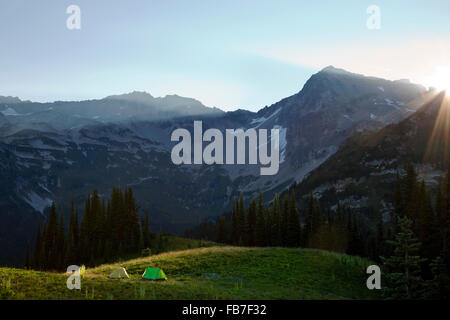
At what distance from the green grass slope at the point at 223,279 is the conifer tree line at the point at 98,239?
53.1 m

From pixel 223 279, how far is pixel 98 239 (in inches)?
2977

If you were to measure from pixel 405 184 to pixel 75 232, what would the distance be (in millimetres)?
87089

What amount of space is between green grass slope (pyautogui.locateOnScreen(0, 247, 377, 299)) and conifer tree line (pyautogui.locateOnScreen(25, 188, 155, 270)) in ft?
174

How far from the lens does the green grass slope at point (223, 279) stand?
90.2ft

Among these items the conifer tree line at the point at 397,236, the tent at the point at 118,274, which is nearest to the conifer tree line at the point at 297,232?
the conifer tree line at the point at 397,236

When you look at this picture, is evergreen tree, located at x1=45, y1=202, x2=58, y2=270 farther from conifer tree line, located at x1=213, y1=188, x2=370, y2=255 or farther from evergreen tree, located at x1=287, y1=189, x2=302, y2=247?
evergreen tree, located at x1=287, y1=189, x2=302, y2=247

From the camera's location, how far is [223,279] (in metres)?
39.9

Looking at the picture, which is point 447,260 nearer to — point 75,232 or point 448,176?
point 448,176

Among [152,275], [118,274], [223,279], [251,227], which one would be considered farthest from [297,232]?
[118,274]

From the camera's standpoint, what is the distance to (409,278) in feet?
131

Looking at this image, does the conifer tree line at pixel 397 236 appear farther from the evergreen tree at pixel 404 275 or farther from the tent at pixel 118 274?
the tent at pixel 118 274

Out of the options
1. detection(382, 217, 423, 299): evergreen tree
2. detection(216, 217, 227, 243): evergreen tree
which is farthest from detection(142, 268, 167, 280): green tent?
detection(216, 217, 227, 243): evergreen tree

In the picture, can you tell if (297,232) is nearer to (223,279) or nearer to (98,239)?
(98,239)
